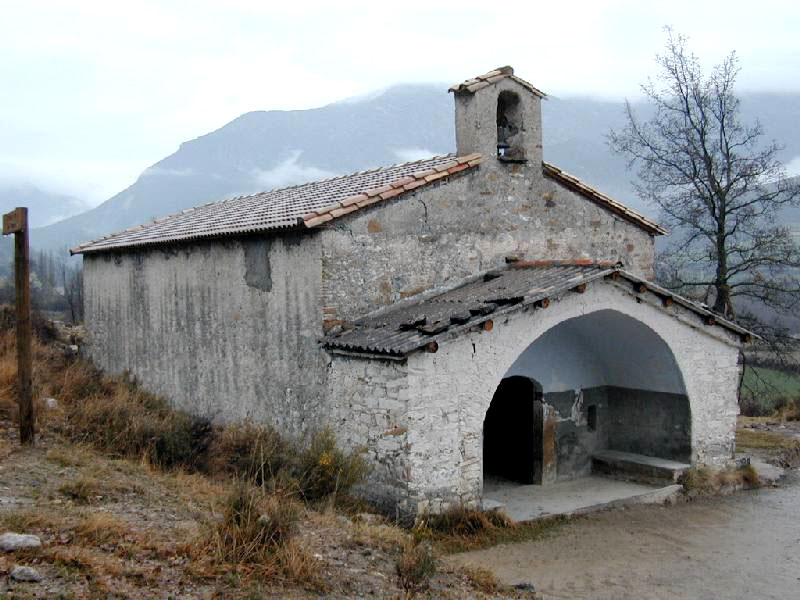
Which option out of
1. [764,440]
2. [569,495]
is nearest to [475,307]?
[569,495]

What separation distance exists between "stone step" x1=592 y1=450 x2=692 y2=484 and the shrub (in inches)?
227

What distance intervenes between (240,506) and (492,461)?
6.59 metres

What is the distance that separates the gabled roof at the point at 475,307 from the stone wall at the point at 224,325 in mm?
928

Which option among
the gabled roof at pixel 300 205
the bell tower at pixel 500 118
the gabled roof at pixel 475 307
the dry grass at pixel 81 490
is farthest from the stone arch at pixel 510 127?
the dry grass at pixel 81 490

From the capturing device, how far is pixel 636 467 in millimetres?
11555

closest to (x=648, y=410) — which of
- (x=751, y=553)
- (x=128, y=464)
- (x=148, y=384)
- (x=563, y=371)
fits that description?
(x=563, y=371)

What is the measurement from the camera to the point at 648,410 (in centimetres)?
1191

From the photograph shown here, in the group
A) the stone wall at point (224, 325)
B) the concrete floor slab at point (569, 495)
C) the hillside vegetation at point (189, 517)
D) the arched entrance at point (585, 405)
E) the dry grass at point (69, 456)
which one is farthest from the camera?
the arched entrance at point (585, 405)

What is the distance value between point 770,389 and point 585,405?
14445 mm

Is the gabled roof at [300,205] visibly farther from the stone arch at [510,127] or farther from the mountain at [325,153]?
the mountain at [325,153]

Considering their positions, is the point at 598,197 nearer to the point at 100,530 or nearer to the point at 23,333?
the point at 23,333

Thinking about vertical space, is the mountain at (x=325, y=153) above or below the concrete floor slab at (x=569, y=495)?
above

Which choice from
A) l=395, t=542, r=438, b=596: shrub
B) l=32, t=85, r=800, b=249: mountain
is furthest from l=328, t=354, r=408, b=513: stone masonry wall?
l=32, t=85, r=800, b=249: mountain

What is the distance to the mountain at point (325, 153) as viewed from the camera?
155750 millimetres
